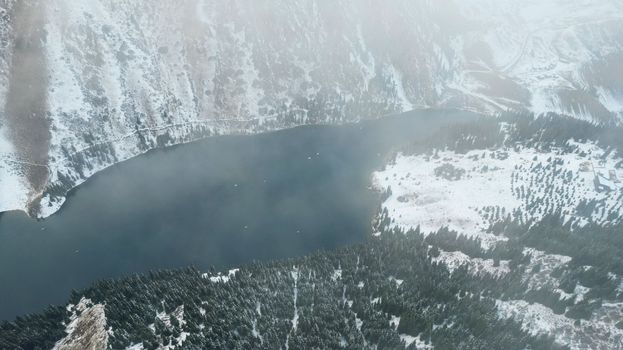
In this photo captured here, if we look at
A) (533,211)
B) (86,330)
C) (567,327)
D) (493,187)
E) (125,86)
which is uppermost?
(125,86)

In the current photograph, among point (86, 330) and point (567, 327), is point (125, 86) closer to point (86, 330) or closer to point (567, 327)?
point (86, 330)

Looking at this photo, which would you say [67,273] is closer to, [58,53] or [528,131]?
[58,53]

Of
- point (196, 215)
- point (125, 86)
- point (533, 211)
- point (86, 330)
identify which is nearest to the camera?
point (86, 330)

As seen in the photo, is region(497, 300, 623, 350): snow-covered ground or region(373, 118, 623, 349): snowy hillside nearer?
region(497, 300, 623, 350): snow-covered ground

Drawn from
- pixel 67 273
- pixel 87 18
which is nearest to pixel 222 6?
pixel 87 18

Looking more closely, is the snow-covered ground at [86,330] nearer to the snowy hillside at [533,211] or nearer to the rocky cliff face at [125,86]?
the rocky cliff face at [125,86]

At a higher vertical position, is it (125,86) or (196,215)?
(125,86)

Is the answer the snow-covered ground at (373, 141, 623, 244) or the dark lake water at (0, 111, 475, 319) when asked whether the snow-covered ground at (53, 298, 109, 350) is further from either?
the snow-covered ground at (373, 141, 623, 244)

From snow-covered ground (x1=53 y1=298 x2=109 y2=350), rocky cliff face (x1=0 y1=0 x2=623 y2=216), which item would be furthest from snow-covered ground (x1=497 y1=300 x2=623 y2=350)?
rocky cliff face (x1=0 y1=0 x2=623 y2=216)

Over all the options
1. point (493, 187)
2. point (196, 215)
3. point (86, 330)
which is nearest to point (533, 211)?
point (493, 187)
